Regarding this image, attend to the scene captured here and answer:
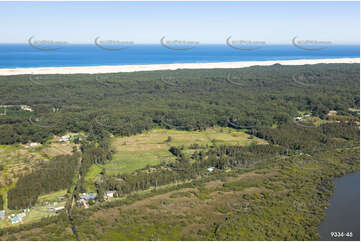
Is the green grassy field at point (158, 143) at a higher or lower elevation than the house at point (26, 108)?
lower

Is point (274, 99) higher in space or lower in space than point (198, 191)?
higher

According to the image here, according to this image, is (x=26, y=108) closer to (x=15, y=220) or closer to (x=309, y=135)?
(x=15, y=220)

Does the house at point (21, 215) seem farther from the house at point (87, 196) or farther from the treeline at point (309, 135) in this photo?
Result: the treeline at point (309, 135)

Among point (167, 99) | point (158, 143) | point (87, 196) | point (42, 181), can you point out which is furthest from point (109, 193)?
point (167, 99)

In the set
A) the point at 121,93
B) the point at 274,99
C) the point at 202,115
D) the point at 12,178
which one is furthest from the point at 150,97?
the point at 12,178

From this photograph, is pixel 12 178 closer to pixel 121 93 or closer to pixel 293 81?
pixel 121 93

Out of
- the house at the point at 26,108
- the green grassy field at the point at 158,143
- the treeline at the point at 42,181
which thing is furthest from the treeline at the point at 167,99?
the treeline at the point at 42,181
